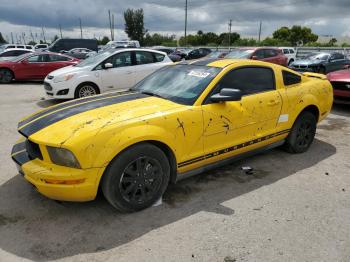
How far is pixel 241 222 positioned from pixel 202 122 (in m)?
1.12

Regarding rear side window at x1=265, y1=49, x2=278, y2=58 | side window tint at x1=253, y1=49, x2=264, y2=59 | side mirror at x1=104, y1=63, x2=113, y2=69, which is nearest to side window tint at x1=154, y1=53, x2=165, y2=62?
side mirror at x1=104, y1=63, x2=113, y2=69

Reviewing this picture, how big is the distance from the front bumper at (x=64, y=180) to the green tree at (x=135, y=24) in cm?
6726

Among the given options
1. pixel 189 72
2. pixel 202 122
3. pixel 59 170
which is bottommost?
pixel 59 170

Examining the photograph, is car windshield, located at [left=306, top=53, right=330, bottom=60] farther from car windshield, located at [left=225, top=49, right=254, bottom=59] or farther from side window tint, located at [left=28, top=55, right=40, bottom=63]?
side window tint, located at [left=28, top=55, right=40, bottom=63]

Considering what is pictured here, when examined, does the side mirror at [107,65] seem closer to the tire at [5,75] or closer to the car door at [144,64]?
the car door at [144,64]

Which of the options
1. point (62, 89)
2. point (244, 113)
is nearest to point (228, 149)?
point (244, 113)

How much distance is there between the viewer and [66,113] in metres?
3.56

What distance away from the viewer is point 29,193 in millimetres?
3748

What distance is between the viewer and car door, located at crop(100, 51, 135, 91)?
29.0 ft

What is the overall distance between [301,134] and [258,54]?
1027 cm

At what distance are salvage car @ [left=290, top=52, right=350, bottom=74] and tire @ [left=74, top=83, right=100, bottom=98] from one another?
1096cm

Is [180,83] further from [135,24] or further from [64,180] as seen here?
[135,24]

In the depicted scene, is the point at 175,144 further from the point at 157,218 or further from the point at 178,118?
the point at 157,218

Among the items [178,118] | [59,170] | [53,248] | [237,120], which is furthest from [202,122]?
[53,248]
